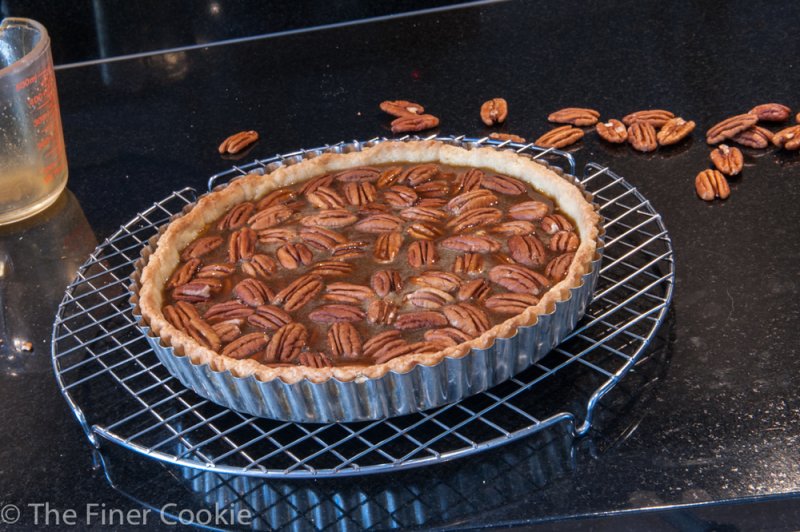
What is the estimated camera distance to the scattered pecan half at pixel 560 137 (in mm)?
2141

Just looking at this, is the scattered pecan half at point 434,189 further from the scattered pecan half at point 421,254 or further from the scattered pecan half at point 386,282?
the scattered pecan half at point 386,282

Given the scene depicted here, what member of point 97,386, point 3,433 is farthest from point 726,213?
point 3,433

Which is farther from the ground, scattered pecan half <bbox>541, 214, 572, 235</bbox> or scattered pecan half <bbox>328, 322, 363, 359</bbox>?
scattered pecan half <bbox>541, 214, 572, 235</bbox>

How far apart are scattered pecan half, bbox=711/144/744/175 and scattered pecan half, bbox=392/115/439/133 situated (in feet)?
2.28

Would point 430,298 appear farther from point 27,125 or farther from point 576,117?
point 27,125

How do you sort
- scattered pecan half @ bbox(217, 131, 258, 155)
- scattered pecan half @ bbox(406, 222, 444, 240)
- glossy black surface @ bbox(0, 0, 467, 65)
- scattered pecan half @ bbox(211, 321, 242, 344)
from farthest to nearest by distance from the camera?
glossy black surface @ bbox(0, 0, 467, 65) < scattered pecan half @ bbox(217, 131, 258, 155) < scattered pecan half @ bbox(406, 222, 444, 240) < scattered pecan half @ bbox(211, 321, 242, 344)

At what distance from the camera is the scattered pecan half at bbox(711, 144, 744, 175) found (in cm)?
197

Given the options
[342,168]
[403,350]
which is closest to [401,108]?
[342,168]

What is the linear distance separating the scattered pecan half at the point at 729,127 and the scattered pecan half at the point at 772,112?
5cm

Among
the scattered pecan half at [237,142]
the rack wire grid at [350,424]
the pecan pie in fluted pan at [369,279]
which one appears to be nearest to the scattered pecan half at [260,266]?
the pecan pie in fluted pan at [369,279]

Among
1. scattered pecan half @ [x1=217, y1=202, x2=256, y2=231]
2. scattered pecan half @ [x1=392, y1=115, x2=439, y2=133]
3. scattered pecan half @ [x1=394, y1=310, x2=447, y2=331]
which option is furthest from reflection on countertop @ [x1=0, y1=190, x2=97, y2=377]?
scattered pecan half @ [x1=392, y1=115, x2=439, y2=133]

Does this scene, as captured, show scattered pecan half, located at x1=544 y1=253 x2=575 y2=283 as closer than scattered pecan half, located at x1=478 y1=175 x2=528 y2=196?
Yes

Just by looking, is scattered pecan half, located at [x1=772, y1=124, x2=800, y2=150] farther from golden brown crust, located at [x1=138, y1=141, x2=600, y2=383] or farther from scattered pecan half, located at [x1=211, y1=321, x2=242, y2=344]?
scattered pecan half, located at [x1=211, y1=321, x2=242, y2=344]

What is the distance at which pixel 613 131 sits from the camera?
215 cm
